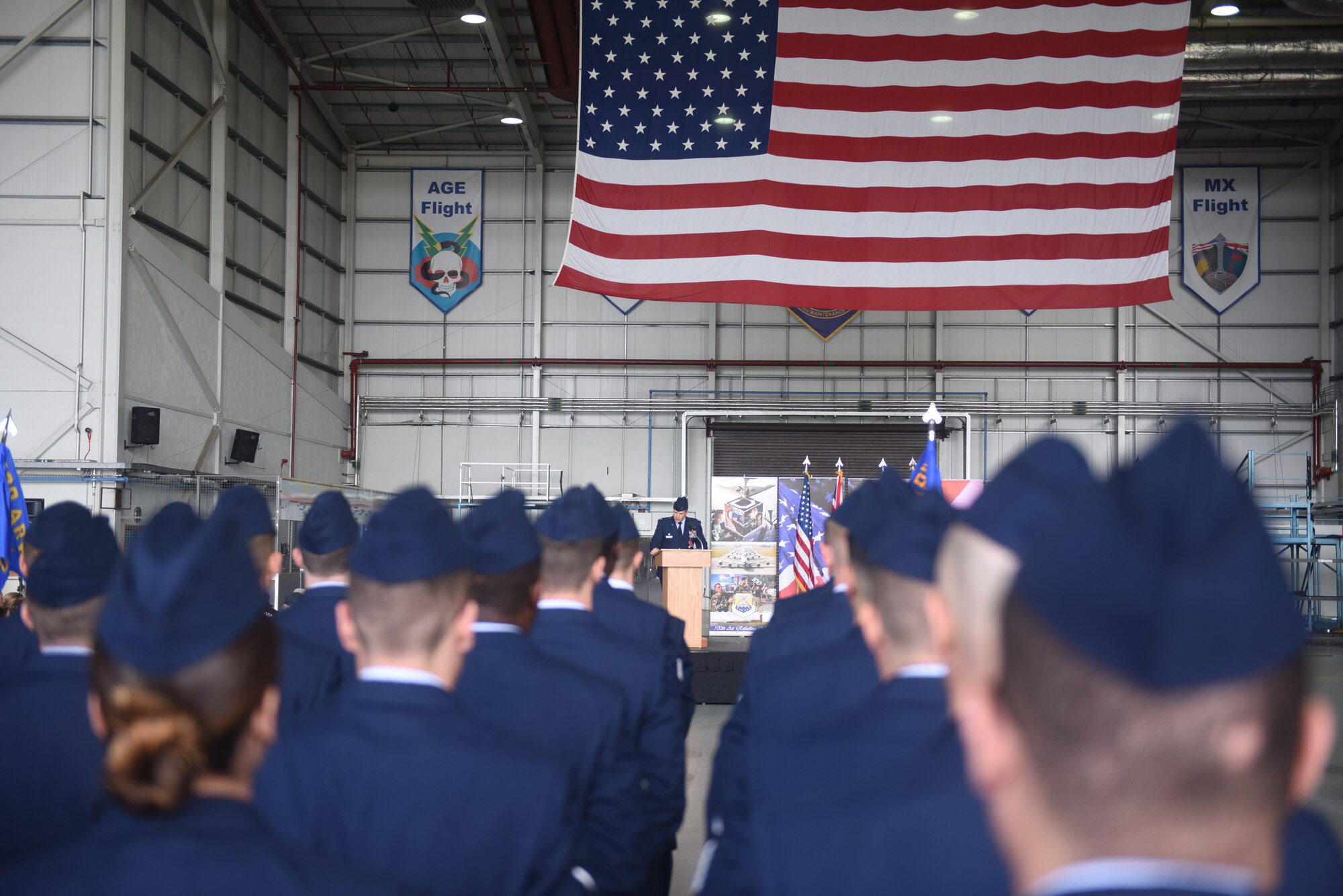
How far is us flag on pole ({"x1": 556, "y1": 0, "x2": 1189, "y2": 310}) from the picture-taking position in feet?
34.6

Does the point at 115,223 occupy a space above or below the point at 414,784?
above

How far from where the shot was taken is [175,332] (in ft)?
51.2

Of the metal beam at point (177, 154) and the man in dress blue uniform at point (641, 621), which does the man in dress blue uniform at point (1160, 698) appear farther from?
the metal beam at point (177, 154)

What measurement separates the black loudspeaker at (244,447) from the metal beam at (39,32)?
617 cm

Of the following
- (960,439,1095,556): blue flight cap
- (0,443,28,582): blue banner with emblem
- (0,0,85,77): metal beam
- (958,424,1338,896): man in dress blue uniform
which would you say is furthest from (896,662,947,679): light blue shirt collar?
(0,0,85,77): metal beam

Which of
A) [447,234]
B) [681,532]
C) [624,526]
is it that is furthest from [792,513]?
[447,234]

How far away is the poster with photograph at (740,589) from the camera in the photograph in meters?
12.3

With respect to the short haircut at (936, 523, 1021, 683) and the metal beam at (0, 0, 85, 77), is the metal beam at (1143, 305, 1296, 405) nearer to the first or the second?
the metal beam at (0, 0, 85, 77)

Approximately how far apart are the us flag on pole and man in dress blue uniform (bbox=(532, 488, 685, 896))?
7.17m

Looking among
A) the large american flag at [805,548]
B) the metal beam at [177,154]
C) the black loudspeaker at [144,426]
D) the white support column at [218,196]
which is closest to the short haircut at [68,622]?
the large american flag at [805,548]

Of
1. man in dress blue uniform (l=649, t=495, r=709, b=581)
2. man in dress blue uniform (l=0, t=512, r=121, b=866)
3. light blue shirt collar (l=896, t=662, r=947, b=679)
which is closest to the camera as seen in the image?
light blue shirt collar (l=896, t=662, r=947, b=679)

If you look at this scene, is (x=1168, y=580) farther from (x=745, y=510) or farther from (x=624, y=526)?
(x=745, y=510)

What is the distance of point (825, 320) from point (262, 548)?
18.5 meters

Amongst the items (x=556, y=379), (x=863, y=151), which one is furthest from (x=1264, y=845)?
(x=556, y=379)
